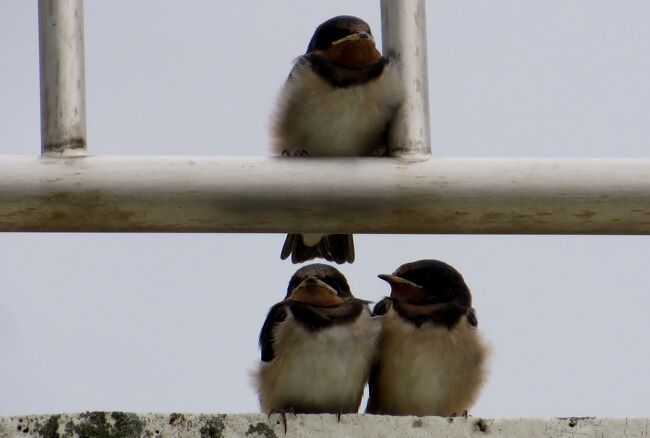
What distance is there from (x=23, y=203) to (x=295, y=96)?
135 centimetres

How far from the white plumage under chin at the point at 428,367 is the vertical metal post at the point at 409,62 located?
28.9 inches

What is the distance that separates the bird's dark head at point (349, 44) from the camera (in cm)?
362

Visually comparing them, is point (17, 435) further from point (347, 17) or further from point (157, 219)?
point (347, 17)

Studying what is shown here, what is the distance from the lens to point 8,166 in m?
2.53

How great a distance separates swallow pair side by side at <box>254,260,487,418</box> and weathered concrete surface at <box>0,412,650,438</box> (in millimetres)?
1257

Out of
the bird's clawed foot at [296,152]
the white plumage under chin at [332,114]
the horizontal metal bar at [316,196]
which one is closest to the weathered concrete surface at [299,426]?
the horizontal metal bar at [316,196]

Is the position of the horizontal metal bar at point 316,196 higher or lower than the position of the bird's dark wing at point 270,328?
higher

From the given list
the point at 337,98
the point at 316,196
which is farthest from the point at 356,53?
the point at 316,196

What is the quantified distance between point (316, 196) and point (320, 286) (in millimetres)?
904

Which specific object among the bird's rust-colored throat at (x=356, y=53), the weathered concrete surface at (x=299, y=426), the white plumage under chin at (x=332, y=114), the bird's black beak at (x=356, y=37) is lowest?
the weathered concrete surface at (x=299, y=426)

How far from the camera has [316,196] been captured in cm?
261

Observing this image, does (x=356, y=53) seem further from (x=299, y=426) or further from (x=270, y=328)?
(x=299, y=426)

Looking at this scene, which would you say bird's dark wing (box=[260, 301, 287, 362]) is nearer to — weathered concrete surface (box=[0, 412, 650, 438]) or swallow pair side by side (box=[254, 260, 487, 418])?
swallow pair side by side (box=[254, 260, 487, 418])

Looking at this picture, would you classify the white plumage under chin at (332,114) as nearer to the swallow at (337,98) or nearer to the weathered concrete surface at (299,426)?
the swallow at (337,98)
